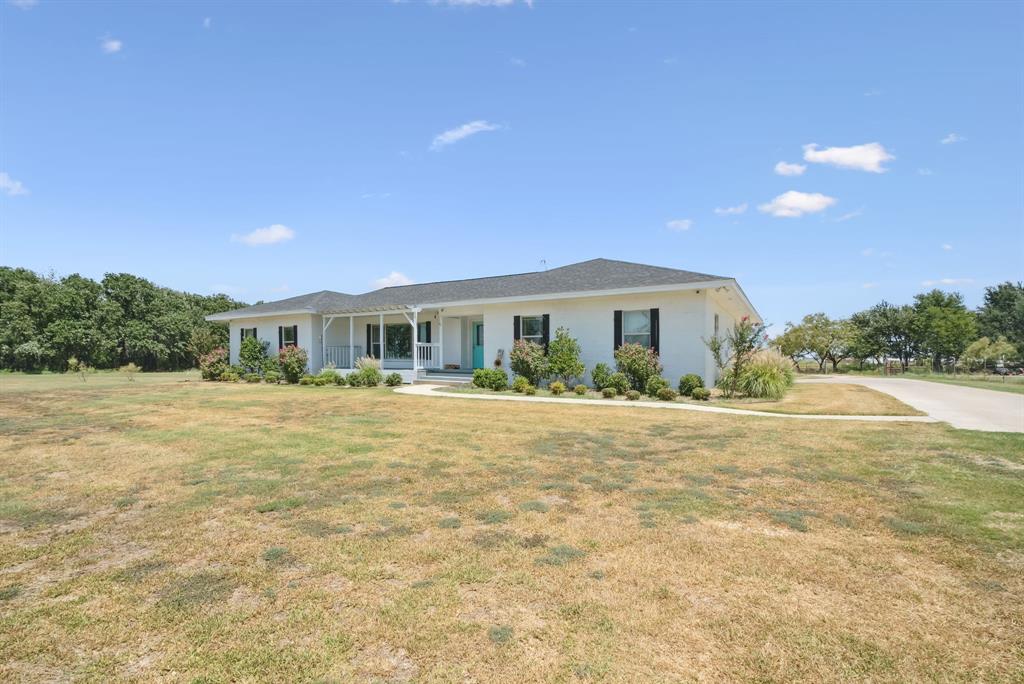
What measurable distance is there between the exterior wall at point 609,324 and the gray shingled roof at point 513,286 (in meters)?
0.54

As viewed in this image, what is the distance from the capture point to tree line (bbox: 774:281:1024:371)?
3784cm

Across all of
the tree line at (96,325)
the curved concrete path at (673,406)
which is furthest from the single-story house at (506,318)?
the tree line at (96,325)

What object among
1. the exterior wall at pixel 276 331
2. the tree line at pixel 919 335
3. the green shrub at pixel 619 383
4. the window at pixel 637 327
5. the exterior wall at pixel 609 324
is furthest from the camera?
the tree line at pixel 919 335

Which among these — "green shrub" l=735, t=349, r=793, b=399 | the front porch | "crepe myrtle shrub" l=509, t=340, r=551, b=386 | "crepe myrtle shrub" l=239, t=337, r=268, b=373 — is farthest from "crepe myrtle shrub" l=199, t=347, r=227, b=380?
"green shrub" l=735, t=349, r=793, b=399

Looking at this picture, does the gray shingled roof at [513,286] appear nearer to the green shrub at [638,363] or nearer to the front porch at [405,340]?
the front porch at [405,340]

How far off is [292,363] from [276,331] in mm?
4134

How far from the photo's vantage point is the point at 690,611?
2875 millimetres

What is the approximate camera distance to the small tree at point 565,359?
16453 millimetres

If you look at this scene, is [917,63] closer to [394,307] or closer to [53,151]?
[394,307]

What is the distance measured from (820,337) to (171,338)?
4925 centimetres

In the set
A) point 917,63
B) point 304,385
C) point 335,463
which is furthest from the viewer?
point 304,385

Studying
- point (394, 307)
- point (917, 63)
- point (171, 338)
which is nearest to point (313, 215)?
point (394, 307)

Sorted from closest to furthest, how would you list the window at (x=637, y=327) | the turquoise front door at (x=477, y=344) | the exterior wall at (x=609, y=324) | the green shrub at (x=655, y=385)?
the green shrub at (x=655, y=385)
the exterior wall at (x=609, y=324)
the window at (x=637, y=327)
the turquoise front door at (x=477, y=344)

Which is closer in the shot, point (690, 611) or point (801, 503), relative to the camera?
point (690, 611)
